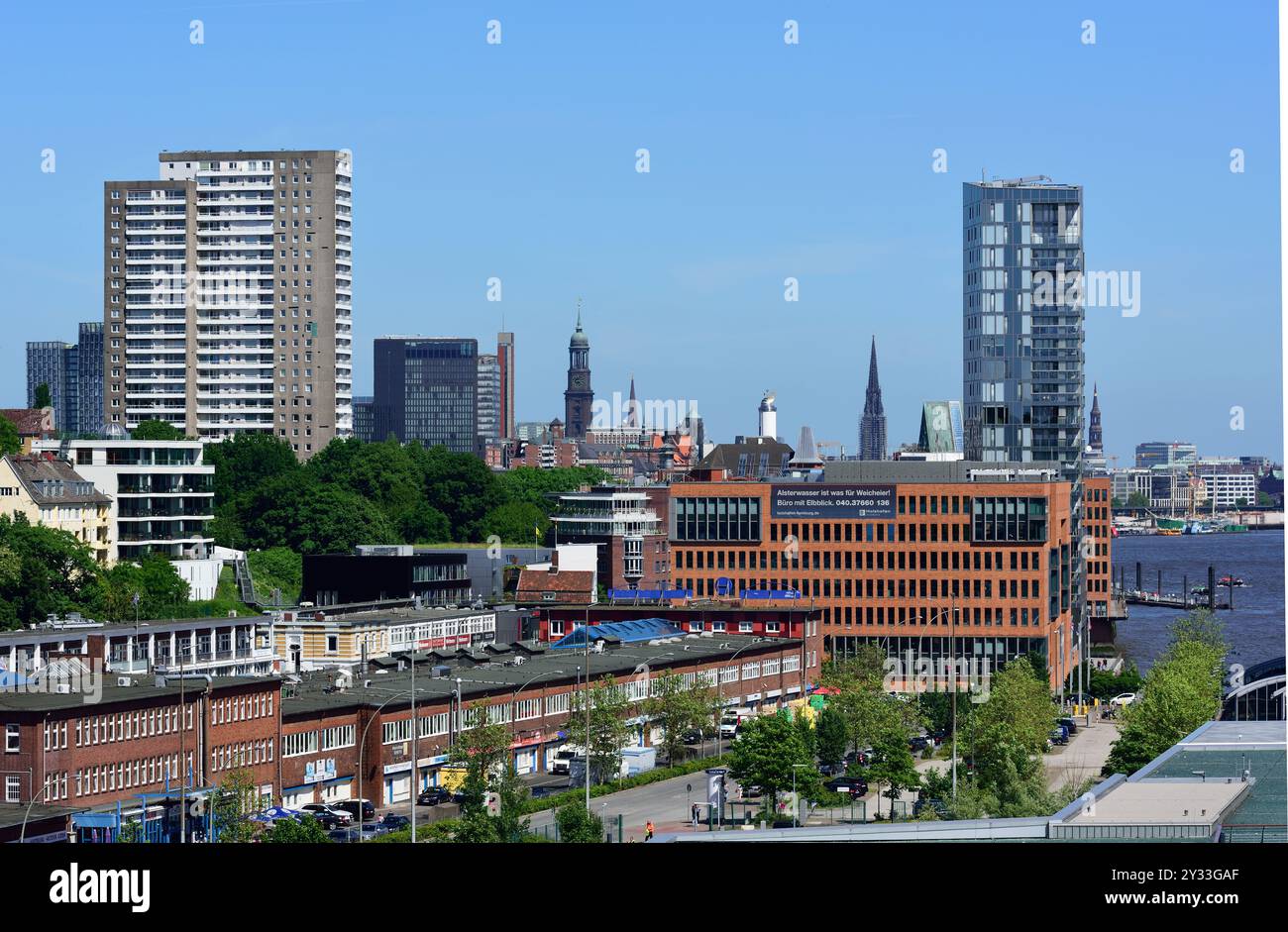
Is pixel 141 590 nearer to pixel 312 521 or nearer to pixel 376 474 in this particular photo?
pixel 312 521

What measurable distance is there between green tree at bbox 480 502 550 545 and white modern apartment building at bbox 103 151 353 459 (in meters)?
21.2

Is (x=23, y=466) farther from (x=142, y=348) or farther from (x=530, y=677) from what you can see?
(x=142, y=348)

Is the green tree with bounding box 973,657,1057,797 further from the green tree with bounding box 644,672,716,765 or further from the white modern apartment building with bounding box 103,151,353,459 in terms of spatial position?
the white modern apartment building with bounding box 103,151,353,459

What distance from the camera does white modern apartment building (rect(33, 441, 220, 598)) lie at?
223ft

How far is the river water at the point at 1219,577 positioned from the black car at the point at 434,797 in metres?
37.8

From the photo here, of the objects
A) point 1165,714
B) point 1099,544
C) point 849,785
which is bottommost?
point 849,785

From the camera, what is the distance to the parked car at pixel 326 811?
3409 cm

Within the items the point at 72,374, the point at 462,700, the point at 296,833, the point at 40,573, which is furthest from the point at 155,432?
the point at 72,374

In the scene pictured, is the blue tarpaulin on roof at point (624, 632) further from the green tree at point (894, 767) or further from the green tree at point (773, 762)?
the green tree at point (773, 762)

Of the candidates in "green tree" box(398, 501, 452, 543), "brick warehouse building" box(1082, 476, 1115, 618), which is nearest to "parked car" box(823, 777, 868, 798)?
"brick warehouse building" box(1082, 476, 1115, 618)

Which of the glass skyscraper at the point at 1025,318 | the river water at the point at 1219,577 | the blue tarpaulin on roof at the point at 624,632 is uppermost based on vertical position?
the glass skyscraper at the point at 1025,318

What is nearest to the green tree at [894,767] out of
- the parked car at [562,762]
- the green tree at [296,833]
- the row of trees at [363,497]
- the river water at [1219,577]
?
the parked car at [562,762]

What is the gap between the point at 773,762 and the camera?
119ft

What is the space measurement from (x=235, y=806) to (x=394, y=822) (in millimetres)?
4828
